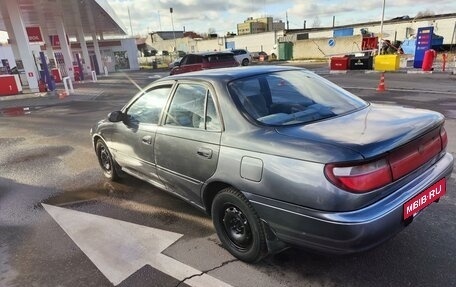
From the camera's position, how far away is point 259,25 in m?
85.0

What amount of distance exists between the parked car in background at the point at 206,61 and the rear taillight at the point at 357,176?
1784cm

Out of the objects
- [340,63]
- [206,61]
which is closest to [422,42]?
[340,63]

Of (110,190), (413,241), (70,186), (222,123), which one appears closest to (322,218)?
(222,123)

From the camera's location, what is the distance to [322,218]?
2.27 meters

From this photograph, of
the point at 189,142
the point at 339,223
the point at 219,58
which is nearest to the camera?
the point at 339,223

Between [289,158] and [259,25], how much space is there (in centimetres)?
8785

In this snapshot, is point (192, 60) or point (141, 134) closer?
point (141, 134)

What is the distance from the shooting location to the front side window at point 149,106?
382 cm

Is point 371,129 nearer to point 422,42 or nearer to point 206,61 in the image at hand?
point 206,61

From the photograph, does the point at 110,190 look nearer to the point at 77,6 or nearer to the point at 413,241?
the point at 413,241

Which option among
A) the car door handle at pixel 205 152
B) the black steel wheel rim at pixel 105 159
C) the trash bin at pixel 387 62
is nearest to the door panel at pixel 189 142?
the car door handle at pixel 205 152

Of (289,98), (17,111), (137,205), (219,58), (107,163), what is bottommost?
(17,111)

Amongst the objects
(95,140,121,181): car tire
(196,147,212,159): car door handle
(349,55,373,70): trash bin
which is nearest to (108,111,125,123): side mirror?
(95,140,121,181): car tire

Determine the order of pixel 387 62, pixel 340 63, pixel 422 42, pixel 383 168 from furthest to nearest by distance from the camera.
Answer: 1. pixel 340 63
2. pixel 387 62
3. pixel 422 42
4. pixel 383 168
